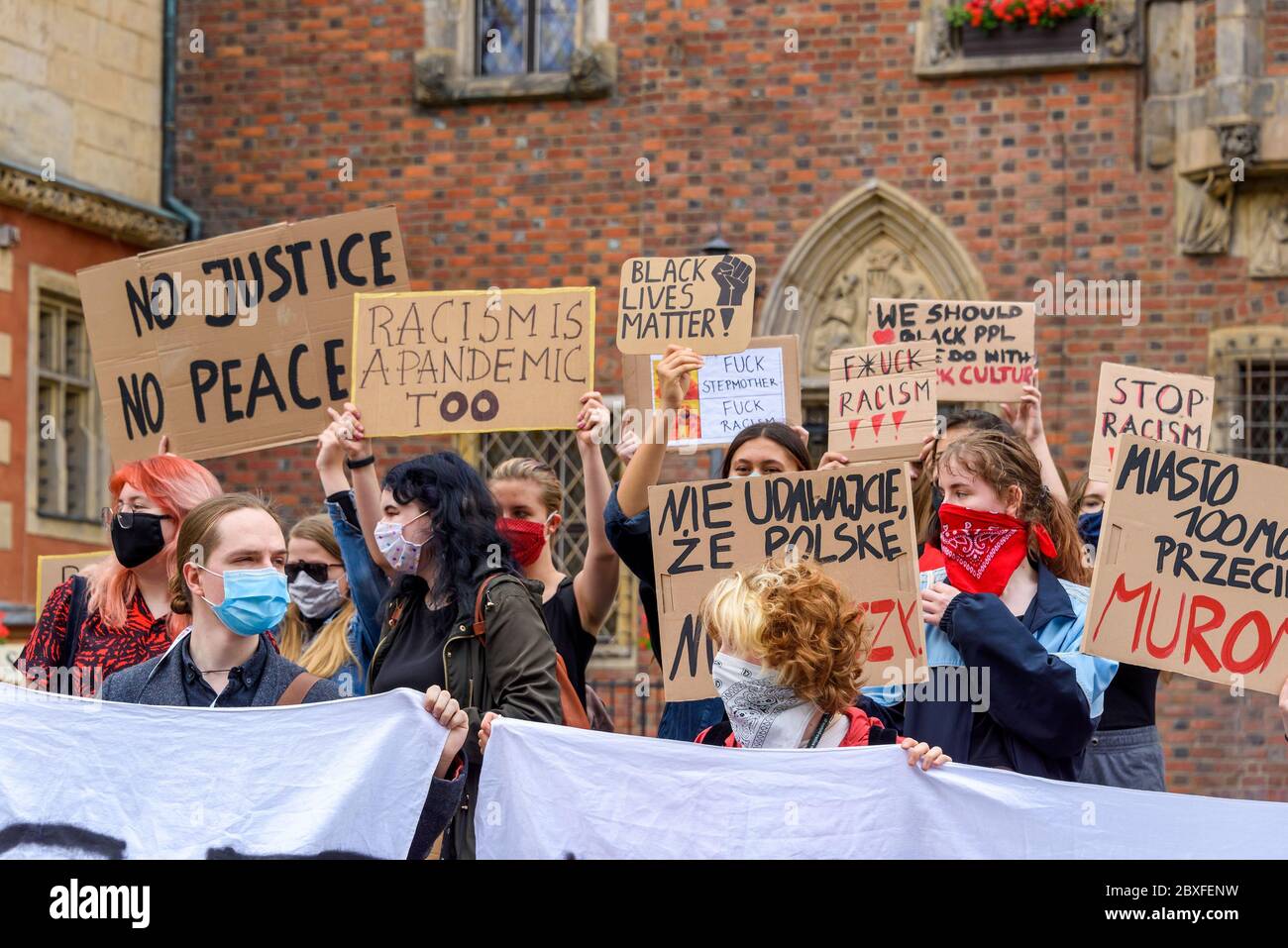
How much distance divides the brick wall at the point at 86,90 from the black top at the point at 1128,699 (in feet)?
34.2

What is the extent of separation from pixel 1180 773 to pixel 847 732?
9.27 metres

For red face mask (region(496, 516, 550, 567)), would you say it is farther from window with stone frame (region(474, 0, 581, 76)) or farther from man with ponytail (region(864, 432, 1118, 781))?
window with stone frame (region(474, 0, 581, 76))

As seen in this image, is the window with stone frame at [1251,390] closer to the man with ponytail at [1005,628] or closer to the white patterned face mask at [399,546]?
the man with ponytail at [1005,628]

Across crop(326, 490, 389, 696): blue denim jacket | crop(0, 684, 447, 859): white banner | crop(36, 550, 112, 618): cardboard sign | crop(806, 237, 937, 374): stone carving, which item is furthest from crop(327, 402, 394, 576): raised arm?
crop(806, 237, 937, 374): stone carving

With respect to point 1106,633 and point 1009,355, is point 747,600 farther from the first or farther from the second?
point 1009,355

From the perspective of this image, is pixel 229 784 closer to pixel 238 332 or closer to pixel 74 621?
pixel 74 621

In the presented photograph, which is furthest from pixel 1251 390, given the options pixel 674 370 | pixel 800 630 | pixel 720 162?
pixel 800 630

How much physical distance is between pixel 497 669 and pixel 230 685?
0.65 m

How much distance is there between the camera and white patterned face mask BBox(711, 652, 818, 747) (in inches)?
175

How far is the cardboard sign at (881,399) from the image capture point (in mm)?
6809

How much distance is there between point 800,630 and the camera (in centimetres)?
438

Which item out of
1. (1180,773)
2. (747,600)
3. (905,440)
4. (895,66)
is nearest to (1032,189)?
(895,66)

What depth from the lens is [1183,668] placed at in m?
5.04

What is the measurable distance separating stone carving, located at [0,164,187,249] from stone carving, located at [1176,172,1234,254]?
717 centimetres
